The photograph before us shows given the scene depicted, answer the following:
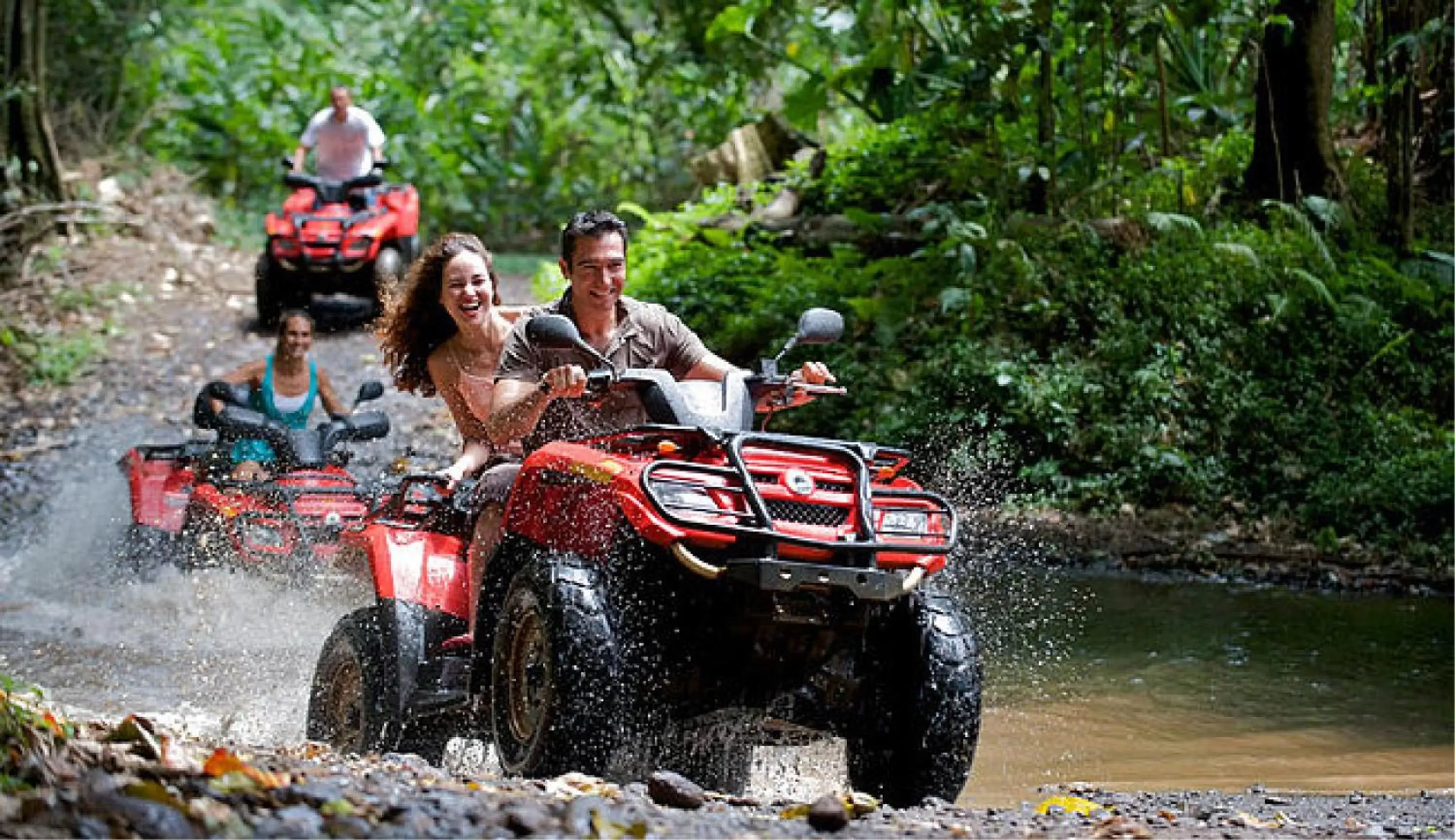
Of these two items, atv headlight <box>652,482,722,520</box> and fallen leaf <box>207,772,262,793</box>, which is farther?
atv headlight <box>652,482,722,520</box>

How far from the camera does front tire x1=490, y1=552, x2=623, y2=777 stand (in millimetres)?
4762

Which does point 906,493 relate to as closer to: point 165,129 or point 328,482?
point 328,482

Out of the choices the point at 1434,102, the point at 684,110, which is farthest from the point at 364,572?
the point at 684,110

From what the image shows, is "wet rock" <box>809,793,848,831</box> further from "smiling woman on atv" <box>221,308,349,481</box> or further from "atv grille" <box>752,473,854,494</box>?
"smiling woman on atv" <box>221,308,349,481</box>

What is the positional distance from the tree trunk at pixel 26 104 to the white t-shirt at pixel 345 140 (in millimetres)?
3281

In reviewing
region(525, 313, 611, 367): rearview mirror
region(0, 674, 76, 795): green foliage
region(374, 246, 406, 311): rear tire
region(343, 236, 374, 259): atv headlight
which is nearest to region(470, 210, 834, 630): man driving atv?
region(525, 313, 611, 367): rearview mirror

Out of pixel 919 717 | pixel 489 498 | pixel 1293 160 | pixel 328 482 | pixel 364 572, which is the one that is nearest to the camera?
pixel 919 717

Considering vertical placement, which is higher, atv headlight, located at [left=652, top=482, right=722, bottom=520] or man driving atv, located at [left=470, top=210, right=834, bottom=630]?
man driving atv, located at [left=470, top=210, right=834, bottom=630]

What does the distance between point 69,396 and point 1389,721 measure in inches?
419

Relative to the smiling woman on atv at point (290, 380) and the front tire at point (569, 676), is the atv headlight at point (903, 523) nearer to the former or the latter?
the front tire at point (569, 676)

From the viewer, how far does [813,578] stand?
4652mm

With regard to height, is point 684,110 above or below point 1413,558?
above

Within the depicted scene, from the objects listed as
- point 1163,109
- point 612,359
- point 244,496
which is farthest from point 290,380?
point 1163,109

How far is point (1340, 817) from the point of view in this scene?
17.2ft
